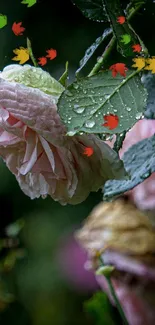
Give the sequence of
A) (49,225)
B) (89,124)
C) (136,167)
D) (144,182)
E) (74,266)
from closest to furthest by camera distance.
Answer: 1. (89,124)
2. (136,167)
3. (144,182)
4. (74,266)
5. (49,225)

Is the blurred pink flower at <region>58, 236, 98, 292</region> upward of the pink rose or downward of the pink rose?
downward

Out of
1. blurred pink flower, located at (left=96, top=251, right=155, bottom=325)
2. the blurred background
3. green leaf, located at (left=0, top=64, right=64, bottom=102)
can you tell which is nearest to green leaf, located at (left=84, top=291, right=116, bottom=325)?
blurred pink flower, located at (left=96, top=251, right=155, bottom=325)

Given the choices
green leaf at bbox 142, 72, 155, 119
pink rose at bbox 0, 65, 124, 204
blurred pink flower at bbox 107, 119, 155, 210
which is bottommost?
Answer: blurred pink flower at bbox 107, 119, 155, 210

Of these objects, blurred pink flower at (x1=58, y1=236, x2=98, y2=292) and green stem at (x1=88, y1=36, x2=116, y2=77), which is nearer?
green stem at (x1=88, y1=36, x2=116, y2=77)

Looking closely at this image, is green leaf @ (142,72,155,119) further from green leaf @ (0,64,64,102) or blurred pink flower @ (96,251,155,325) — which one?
blurred pink flower @ (96,251,155,325)

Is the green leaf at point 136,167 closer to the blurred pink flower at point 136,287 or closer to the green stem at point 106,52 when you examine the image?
the green stem at point 106,52

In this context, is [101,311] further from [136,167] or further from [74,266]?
[74,266]

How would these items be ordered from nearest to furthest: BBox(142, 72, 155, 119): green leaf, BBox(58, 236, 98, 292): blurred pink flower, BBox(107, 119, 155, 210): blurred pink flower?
BBox(142, 72, 155, 119): green leaf < BBox(107, 119, 155, 210): blurred pink flower < BBox(58, 236, 98, 292): blurred pink flower

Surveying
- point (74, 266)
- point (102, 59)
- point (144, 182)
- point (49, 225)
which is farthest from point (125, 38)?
point (49, 225)
